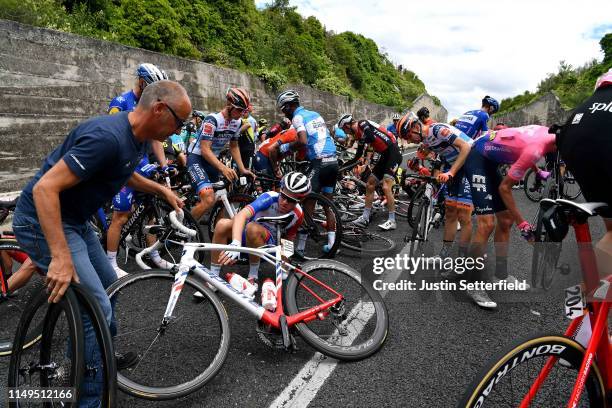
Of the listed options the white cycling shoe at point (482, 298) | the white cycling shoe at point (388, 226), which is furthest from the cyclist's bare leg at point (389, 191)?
the white cycling shoe at point (482, 298)

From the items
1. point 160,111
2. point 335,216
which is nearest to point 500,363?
point 160,111

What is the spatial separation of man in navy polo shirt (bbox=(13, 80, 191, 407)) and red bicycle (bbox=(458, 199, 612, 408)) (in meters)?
1.84

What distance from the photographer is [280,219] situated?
11.6ft

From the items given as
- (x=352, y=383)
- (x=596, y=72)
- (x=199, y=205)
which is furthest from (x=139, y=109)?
(x=596, y=72)

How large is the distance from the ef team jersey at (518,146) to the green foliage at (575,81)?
108ft

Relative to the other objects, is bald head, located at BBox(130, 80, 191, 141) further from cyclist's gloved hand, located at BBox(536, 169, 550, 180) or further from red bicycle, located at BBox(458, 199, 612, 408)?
cyclist's gloved hand, located at BBox(536, 169, 550, 180)

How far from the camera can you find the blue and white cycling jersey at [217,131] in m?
5.12

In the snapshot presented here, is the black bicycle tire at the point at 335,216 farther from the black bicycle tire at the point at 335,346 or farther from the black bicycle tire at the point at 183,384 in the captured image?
the black bicycle tire at the point at 183,384

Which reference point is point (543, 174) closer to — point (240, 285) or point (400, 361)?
point (400, 361)

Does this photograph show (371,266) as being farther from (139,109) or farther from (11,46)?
(11,46)

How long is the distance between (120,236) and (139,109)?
2.80 meters

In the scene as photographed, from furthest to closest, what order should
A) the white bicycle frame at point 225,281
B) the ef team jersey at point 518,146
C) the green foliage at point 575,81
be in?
1. the green foliage at point 575,81
2. the ef team jersey at point 518,146
3. the white bicycle frame at point 225,281

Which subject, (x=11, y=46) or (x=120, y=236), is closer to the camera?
(x=120, y=236)

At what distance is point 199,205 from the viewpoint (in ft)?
16.6
